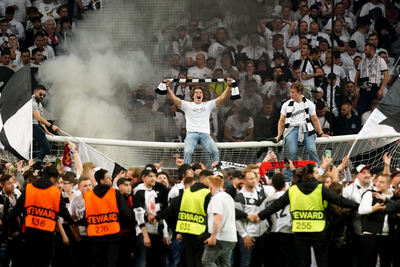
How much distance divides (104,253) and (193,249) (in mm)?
784

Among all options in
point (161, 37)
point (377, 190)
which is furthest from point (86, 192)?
point (161, 37)

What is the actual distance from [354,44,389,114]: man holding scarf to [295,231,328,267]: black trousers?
225 inches

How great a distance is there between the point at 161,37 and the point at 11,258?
253 inches

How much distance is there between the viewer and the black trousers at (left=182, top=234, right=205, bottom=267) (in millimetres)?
6750

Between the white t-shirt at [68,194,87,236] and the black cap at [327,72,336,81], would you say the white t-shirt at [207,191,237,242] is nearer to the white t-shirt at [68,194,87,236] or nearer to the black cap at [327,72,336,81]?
the white t-shirt at [68,194,87,236]

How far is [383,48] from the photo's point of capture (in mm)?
12859

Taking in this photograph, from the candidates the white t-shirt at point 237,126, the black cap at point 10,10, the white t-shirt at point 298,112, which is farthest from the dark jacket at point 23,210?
the black cap at point 10,10

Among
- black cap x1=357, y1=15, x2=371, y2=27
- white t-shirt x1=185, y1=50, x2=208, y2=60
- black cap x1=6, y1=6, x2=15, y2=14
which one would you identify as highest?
black cap x1=357, y1=15, x2=371, y2=27

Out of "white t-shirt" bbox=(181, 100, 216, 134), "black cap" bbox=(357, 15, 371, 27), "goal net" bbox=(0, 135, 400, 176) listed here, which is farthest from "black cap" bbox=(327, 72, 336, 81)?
"white t-shirt" bbox=(181, 100, 216, 134)

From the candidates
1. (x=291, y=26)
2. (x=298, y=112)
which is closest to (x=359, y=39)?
(x=291, y=26)

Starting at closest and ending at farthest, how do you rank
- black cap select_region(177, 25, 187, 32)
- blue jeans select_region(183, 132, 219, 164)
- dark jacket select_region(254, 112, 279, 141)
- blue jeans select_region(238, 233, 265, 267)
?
blue jeans select_region(238, 233, 265, 267) → blue jeans select_region(183, 132, 219, 164) → dark jacket select_region(254, 112, 279, 141) → black cap select_region(177, 25, 187, 32)

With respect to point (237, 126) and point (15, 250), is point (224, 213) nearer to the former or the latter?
point (15, 250)

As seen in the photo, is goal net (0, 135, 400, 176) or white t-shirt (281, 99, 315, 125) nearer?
white t-shirt (281, 99, 315, 125)

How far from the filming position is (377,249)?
269 inches
